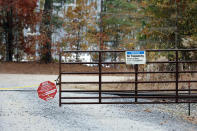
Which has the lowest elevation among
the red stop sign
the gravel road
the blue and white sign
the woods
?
the gravel road

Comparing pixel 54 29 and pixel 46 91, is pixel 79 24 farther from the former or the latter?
pixel 46 91

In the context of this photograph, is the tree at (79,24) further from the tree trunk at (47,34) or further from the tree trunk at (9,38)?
the tree trunk at (9,38)

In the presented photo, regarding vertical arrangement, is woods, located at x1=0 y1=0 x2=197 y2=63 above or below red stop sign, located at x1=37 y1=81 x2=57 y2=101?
above

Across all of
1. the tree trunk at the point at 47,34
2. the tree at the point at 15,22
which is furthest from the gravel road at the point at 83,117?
the tree at the point at 15,22

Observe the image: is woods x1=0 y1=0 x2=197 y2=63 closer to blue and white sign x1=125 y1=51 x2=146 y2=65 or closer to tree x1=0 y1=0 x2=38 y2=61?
tree x1=0 y1=0 x2=38 y2=61

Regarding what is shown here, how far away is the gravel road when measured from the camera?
8953mm

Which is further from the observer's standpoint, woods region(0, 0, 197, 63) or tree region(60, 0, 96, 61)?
tree region(60, 0, 96, 61)

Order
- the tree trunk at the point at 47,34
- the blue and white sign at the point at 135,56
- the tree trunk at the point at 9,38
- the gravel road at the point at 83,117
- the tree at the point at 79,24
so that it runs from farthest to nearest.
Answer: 1. the tree trunk at the point at 47,34
2. the tree at the point at 79,24
3. the tree trunk at the point at 9,38
4. the blue and white sign at the point at 135,56
5. the gravel road at the point at 83,117

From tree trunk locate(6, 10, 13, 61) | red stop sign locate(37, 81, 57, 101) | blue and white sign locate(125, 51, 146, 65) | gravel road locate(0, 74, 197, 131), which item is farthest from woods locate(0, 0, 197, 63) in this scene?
red stop sign locate(37, 81, 57, 101)

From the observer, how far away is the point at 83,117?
33.7ft

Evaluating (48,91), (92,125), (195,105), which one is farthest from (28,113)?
(195,105)

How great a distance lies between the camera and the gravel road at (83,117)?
895cm

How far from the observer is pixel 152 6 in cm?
2086

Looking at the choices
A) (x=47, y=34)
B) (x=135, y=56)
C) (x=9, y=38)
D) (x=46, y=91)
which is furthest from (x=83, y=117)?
(x=9, y=38)
